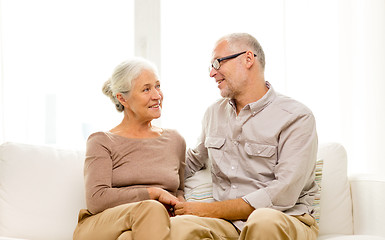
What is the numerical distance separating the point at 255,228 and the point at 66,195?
1.02 meters

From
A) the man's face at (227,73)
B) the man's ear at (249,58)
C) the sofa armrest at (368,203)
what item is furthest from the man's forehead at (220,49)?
the sofa armrest at (368,203)

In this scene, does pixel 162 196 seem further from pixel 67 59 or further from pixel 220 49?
pixel 67 59

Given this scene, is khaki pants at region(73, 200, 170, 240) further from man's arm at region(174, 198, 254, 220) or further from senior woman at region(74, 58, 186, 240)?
man's arm at region(174, 198, 254, 220)

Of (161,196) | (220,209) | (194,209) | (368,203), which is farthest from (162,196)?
(368,203)

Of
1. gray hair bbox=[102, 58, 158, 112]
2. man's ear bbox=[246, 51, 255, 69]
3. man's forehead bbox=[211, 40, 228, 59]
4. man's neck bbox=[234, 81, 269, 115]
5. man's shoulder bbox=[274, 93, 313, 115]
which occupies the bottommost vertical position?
man's shoulder bbox=[274, 93, 313, 115]

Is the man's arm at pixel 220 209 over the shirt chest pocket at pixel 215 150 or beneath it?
beneath

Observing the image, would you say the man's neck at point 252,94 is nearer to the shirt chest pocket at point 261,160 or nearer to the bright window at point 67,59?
the shirt chest pocket at point 261,160

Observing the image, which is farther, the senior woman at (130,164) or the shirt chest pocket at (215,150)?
the shirt chest pocket at (215,150)

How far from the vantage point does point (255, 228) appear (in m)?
1.82

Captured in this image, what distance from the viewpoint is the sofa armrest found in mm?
2333

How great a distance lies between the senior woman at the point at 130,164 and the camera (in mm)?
2006

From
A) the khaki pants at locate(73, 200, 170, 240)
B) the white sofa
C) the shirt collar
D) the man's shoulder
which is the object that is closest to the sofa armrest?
the white sofa

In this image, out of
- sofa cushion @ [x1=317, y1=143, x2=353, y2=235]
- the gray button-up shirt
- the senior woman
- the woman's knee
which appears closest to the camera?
the woman's knee

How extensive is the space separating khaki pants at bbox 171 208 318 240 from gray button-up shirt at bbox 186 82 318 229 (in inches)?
3.0
